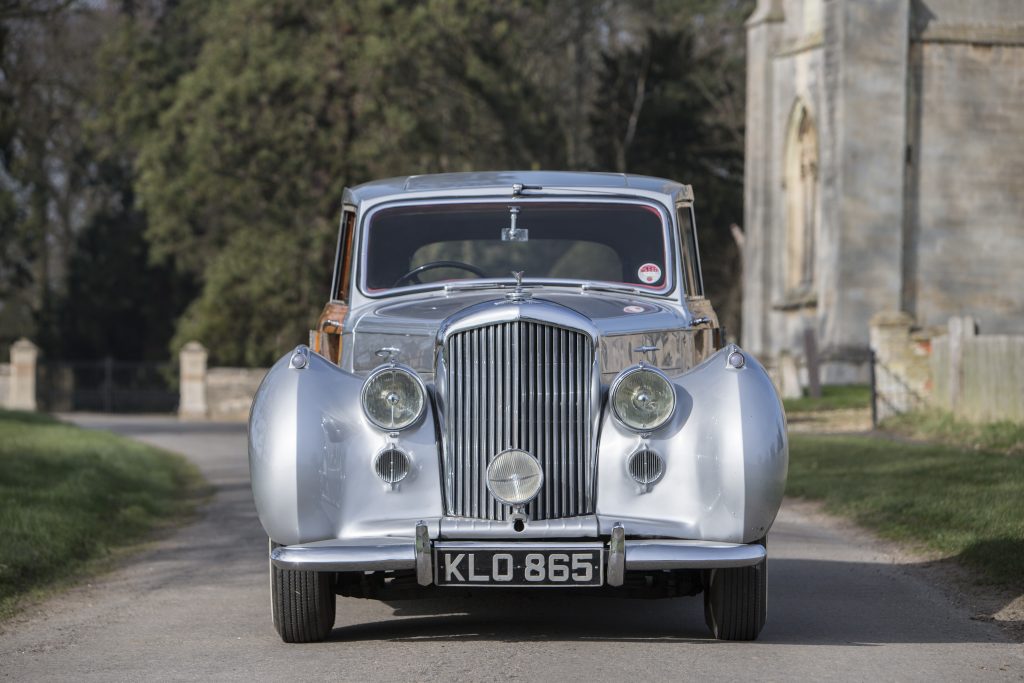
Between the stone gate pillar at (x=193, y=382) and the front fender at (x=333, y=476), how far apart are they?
36.5m

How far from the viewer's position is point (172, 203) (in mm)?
43188

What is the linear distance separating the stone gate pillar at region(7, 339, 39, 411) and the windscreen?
3909cm

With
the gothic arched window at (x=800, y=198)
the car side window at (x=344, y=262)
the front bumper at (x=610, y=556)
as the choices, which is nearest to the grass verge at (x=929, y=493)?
the front bumper at (x=610, y=556)

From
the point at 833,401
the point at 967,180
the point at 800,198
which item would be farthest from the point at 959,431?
the point at 800,198

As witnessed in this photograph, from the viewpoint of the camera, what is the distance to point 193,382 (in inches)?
1682

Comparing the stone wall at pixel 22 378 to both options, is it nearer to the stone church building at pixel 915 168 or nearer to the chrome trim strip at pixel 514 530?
the stone church building at pixel 915 168

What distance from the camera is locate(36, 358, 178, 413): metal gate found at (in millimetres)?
47188

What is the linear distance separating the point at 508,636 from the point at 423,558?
0.92 meters

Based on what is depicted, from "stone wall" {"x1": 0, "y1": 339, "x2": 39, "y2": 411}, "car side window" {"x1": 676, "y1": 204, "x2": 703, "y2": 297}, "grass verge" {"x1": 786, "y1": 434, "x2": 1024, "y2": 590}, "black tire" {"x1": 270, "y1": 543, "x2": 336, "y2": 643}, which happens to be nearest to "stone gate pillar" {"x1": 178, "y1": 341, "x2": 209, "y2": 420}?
"stone wall" {"x1": 0, "y1": 339, "x2": 39, "y2": 411}

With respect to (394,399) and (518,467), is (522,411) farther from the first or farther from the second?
(394,399)

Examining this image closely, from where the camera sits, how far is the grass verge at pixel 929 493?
9.82 metres

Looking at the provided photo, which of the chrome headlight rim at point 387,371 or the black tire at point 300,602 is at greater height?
the chrome headlight rim at point 387,371

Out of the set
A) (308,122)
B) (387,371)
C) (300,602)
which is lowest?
(300,602)

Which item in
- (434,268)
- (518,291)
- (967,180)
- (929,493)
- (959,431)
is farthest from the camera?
(967,180)
